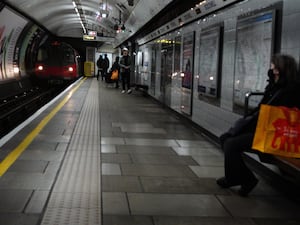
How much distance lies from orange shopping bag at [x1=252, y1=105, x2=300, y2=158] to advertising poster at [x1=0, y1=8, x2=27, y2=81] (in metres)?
13.4

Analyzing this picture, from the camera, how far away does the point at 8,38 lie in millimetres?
19562

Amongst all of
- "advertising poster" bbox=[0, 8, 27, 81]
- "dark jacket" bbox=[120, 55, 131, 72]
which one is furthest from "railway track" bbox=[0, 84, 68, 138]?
"dark jacket" bbox=[120, 55, 131, 72]

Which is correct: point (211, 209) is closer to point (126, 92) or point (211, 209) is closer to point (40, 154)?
point (40, 154)

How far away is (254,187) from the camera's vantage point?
460cm

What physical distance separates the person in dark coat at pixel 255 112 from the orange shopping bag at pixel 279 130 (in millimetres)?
135

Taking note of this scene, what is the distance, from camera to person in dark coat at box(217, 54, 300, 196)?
3988 millimetres

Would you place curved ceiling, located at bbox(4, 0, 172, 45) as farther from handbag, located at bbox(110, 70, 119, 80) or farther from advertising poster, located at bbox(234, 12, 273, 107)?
advertising poster, located at bbox(234, 12, 273, 107)

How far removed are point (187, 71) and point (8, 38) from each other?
482 inches

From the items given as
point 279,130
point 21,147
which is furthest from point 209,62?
point 279,130

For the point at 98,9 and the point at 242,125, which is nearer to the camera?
the point at 242,125

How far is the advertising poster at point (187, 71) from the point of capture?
30.6 ft

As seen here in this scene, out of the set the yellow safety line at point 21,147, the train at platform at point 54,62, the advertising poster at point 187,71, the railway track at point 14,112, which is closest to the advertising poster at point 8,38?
the railway track at point 14,112

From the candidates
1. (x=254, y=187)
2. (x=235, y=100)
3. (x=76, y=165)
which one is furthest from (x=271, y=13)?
(x=76, y=165)

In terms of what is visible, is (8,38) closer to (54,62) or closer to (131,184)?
(54,62)
